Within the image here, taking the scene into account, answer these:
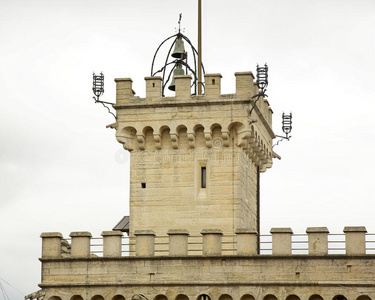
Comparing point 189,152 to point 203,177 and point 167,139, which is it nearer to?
point 167,139

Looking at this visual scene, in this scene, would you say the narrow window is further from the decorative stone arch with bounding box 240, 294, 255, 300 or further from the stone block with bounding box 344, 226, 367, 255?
the stone block with bounding box 344, 226, 367, 255

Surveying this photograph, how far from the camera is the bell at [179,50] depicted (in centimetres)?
6362

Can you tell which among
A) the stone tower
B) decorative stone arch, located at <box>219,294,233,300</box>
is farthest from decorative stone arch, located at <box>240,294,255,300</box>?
the stone tower

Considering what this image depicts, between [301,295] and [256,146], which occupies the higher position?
[256,146]

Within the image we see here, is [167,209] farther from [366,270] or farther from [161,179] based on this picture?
[366,270]

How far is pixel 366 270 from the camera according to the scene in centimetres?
5497

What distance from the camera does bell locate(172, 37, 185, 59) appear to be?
63.6 m

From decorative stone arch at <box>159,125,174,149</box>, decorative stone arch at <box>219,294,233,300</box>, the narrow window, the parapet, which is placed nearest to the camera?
decorative stone arch at <box>219,294,233,300</box>

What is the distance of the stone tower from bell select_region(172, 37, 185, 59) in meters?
2.92

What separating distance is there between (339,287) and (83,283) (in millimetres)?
10445

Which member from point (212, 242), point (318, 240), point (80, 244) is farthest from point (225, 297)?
point (80, 244)

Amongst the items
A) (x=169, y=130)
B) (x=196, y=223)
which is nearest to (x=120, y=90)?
(x=169, y=130)

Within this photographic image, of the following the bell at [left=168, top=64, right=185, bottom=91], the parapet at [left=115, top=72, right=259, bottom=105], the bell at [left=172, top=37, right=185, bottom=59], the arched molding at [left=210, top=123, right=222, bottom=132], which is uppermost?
the bell at [left=172, top=37, right=185, bottom=59]

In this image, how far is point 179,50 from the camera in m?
63.7
